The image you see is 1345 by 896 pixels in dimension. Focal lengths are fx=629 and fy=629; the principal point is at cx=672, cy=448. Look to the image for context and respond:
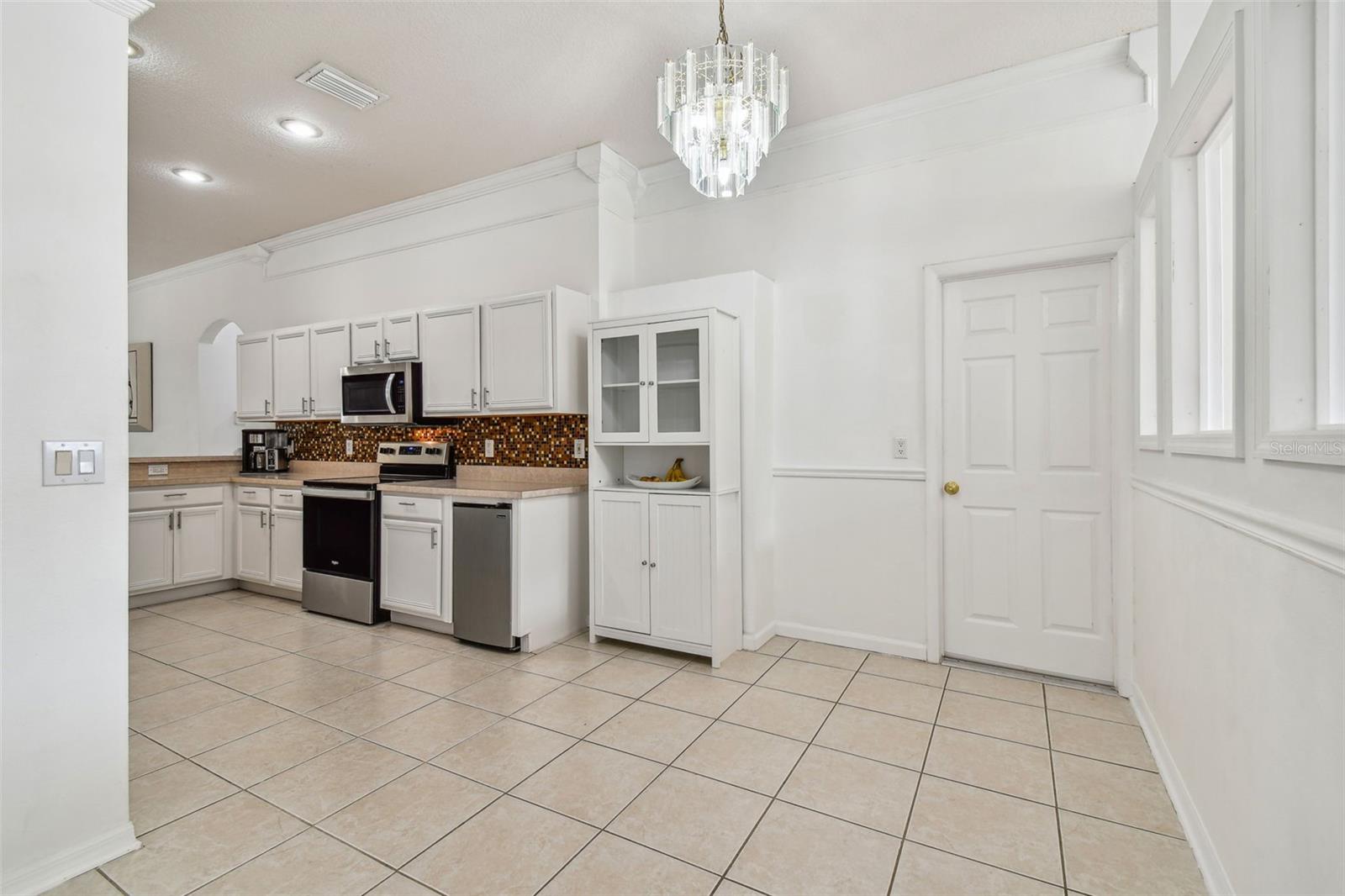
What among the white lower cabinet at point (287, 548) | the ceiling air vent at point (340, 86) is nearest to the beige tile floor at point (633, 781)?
the white lower cabinet at point (287, 548)

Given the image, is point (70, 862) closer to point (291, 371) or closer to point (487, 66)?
point (487, 66)

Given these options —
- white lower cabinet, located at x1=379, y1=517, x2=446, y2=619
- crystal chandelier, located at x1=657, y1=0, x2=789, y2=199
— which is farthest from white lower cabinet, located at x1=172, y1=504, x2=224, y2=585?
crystal chandelier, located at x1=657, y1=0, x2=789, y2=199

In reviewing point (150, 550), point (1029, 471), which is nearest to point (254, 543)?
point (150, 550)

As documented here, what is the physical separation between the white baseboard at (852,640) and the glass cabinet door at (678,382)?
4.15 feet

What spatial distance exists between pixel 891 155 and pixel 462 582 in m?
3.36

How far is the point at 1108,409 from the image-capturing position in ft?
9.56

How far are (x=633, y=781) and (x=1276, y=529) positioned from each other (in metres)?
1.92

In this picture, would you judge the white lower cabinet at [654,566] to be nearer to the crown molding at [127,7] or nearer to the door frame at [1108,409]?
the door frame at [1108,409]

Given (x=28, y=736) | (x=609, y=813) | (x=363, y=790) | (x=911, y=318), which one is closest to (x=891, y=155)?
(x=911, y=318)

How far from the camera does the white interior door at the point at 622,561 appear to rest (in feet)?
11.4

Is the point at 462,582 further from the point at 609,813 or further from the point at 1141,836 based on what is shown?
the point at 1141,836

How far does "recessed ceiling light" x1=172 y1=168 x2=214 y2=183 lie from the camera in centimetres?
421

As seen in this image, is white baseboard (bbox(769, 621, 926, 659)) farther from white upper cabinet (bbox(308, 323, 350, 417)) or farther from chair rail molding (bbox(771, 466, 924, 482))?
white upper cabinet (bbox(308, 323, 350, 417))

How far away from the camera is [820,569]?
359 cm
